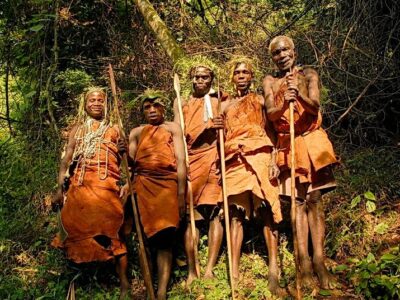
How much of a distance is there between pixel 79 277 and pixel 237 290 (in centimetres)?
179

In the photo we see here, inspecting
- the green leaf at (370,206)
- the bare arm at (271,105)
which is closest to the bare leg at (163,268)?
the bare arm at (271,105)

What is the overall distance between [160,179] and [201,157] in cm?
56

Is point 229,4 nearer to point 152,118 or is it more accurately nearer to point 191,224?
point 152,118

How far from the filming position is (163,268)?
4.74m

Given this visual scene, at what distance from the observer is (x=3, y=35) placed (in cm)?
813

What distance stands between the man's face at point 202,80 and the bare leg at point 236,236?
131 centimetres

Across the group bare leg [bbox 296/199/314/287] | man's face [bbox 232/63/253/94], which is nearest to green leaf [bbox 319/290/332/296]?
bare leg [bbox 296/199/314/287]

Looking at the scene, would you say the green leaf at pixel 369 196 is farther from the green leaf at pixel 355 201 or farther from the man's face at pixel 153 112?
the man's face at pixel 153 112

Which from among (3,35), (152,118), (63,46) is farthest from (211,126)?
(3,35)

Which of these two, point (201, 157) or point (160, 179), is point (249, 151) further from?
point (160, 179)

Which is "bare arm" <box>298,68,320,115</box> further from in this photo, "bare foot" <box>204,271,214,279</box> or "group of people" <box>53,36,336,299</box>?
"bare foot" <box>204,271,214,279</box>

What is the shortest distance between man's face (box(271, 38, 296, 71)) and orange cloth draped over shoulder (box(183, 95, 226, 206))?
844 millimetres

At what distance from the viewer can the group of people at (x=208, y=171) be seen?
15.3 feet

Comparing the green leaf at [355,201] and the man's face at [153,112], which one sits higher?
the man's face at [153,112]
